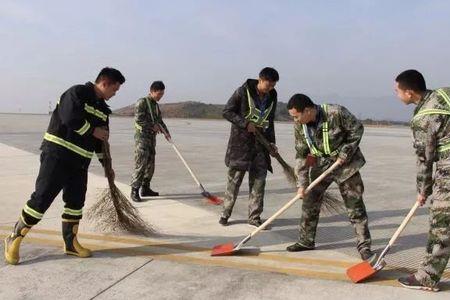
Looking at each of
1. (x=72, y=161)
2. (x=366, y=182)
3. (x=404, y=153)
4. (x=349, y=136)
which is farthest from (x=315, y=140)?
(x=404, y=153)

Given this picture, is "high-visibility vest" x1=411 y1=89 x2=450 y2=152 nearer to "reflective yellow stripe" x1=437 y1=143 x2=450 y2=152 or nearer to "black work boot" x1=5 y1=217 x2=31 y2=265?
"reflective yellow stripe" x1=437 y1=143 x2=450 y2=152

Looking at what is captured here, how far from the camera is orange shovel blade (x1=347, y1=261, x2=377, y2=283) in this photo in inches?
171

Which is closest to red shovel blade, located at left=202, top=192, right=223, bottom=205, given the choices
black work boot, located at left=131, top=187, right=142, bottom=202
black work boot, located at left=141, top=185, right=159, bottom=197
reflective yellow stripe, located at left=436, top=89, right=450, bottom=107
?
black work boot, located at left=141, top=185, right=159, bottom=197

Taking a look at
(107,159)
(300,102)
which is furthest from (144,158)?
(300,102)

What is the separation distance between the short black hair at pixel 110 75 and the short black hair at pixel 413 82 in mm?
2461

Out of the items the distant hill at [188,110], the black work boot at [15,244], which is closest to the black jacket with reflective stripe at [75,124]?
the black work boot at [15,244]

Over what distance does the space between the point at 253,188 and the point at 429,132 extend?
275 centimetres

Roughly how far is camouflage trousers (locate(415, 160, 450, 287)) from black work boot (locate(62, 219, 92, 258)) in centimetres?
294

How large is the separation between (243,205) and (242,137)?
1.50 m

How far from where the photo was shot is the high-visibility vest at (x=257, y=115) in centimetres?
630

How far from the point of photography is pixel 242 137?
6363 mm

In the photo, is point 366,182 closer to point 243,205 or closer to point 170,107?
point 243,205

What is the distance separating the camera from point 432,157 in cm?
405

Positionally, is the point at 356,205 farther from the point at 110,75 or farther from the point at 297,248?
the point at 110,75
